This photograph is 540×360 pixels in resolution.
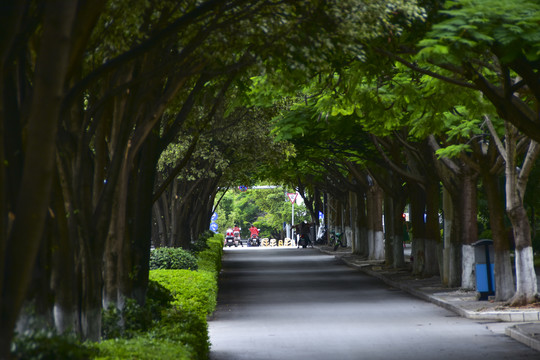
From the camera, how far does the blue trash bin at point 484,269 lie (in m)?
20.5

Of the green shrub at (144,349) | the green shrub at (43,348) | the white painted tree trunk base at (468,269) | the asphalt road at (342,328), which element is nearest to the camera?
the green shrub at (43,348)

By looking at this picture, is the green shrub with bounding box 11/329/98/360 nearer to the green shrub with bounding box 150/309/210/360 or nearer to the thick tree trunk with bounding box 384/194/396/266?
the green shrub with bounding box 150/309/210/360

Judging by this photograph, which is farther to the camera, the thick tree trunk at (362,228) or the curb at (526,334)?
the thick tree trunk at (362,228)

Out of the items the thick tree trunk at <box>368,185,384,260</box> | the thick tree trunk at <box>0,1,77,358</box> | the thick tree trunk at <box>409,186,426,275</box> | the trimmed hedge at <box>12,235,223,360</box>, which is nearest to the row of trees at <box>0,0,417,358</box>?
the thick tree trunk at <box>0,1,77,358</box>

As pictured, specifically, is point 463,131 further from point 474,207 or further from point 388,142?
point 388,142

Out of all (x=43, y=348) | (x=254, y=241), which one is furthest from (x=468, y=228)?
(x=254, y=241)

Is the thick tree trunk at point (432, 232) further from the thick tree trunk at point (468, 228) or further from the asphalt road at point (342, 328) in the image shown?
the thick tree trunk at point (468, 228)

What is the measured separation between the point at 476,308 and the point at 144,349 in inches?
479

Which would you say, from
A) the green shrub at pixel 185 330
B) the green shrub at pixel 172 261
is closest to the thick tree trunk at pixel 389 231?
the green shrub at pixel 172 261

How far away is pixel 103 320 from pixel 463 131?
11.5 meters

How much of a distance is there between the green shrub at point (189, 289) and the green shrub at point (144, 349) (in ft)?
12.1

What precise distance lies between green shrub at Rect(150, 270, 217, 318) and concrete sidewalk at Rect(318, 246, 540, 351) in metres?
5.08

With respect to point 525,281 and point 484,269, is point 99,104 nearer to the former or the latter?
point 525,281

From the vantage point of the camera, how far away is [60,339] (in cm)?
614
